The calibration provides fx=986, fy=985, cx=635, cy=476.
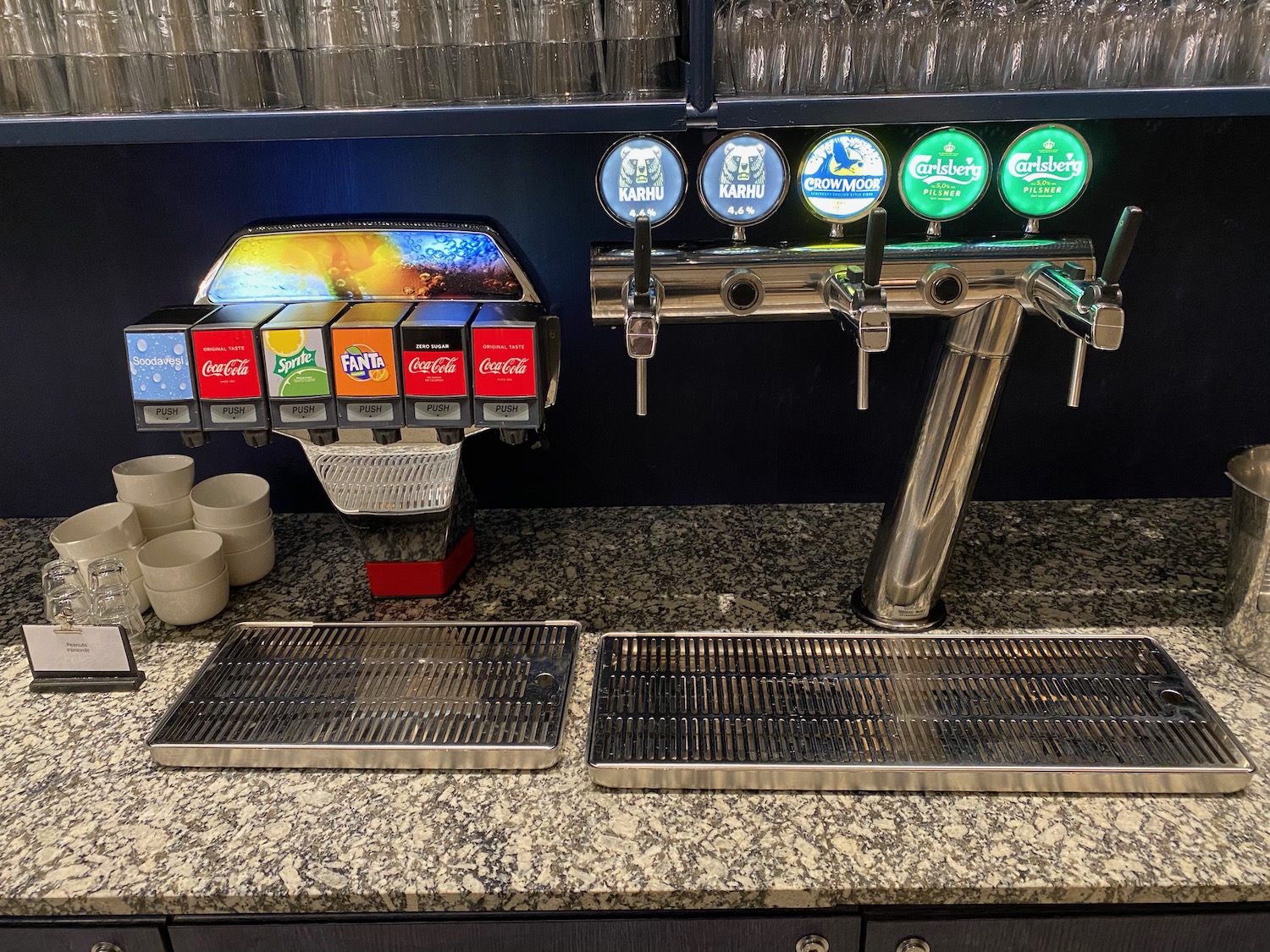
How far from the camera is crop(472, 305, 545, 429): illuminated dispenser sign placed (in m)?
1.16

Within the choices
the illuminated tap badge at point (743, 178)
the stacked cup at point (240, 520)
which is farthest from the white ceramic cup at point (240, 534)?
the illuminated tap badge at point (743, 178)

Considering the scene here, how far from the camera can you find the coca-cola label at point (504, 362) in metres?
1.15

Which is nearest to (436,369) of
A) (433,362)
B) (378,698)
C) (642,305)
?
(433,362)

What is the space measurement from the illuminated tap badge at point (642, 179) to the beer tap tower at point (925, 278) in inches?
0.5

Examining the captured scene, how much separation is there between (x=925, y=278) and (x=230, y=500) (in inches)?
40.2

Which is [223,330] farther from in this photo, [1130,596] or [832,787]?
[1130,596]

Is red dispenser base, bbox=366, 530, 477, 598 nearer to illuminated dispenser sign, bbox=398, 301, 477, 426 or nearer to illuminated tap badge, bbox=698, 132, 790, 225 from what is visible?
illuminated dispenser sign, bbox=398, 301, 477, 426

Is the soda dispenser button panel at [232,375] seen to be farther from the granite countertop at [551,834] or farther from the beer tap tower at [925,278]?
the beer tap tower at [925,278]

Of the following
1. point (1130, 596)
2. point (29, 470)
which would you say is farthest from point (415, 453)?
point (1130, 596)

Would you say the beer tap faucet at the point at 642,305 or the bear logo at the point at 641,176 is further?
the bear logo at the point at 641,176

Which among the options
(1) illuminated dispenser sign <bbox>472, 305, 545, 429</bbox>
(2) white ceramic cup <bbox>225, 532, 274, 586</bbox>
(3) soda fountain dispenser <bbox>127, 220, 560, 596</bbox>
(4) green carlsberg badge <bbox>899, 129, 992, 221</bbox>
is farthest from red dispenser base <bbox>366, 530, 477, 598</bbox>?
(4) green carlsberg badge <bbox>899, 129, 992, 221</bbox>

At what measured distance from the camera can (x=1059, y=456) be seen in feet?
5.30

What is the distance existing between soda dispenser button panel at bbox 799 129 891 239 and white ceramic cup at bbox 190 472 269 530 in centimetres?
87

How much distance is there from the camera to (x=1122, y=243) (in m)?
1.00
